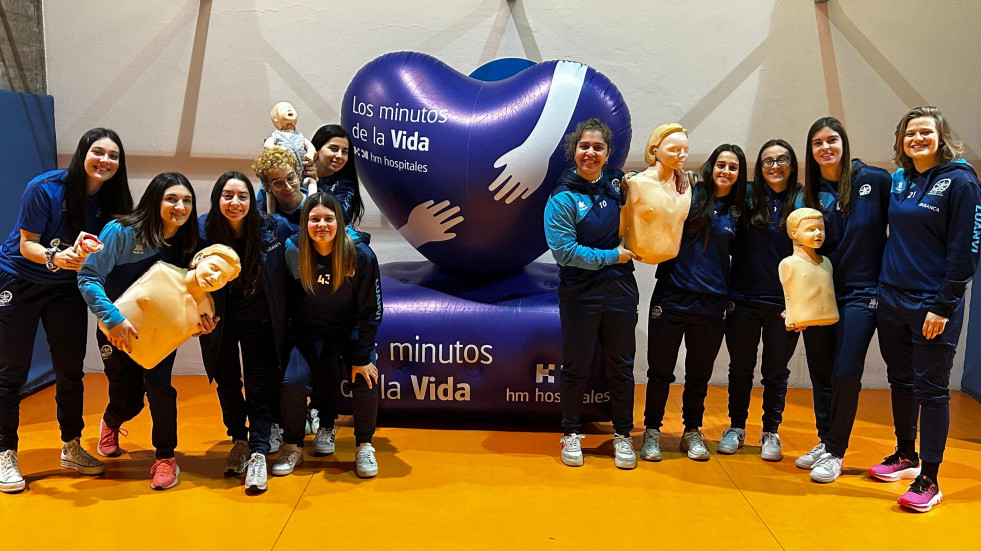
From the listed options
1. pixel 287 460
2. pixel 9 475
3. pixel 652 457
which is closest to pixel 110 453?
pixel 9 475

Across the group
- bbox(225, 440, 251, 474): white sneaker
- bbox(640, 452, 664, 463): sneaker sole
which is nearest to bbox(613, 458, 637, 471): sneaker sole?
bbox(640, 452, 664, 463): sneaker sole

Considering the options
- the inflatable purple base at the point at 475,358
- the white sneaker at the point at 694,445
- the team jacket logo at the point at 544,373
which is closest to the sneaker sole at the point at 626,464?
the white sneaker at the point at 694,445

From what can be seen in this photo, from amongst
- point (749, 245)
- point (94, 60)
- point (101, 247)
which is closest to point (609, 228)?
point (749, 245)

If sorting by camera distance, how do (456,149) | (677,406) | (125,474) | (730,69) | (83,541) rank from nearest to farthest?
(83,541)
(125,474)
(456,149)
(677,406)
(730,69)

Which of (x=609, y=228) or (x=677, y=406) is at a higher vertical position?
(x=609, y=228)

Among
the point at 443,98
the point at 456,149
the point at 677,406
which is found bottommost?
the point at 677,406

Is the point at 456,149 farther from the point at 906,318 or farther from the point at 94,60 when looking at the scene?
the point at 94,60

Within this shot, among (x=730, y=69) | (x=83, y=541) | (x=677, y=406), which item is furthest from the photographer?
(x=730, y=69)

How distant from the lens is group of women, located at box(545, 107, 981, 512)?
319 cm

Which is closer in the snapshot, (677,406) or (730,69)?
(677,406)

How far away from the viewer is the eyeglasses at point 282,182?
11.3 ft

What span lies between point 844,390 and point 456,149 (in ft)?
7.19

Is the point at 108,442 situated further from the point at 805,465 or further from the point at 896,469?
the point at 896,469

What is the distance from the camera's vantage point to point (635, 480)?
3578 millimetres
